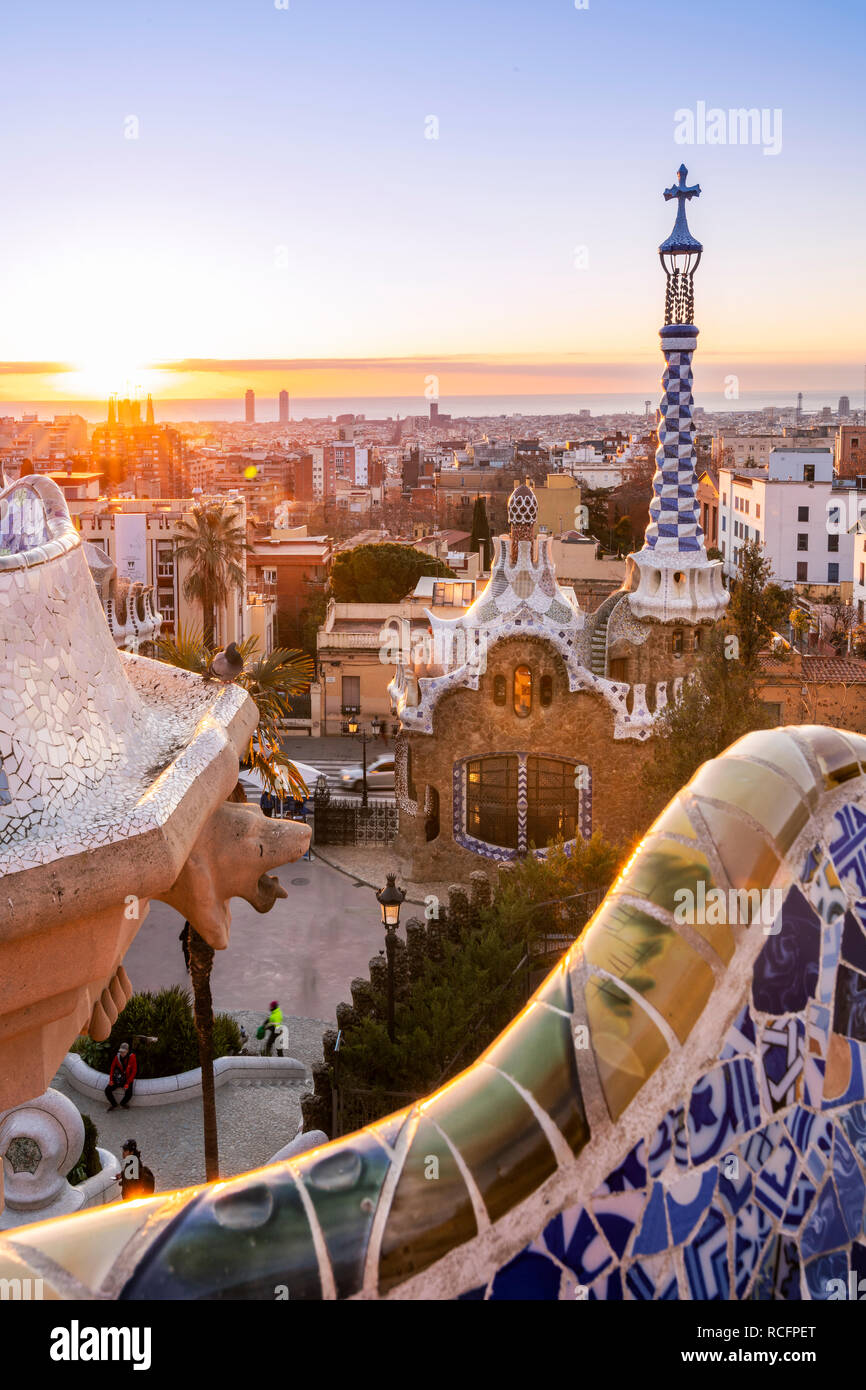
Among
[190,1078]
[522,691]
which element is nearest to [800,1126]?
[190,1078]

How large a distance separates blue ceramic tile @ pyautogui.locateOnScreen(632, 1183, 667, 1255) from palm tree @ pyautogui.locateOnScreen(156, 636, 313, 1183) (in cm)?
858

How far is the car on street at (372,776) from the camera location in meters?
33.5

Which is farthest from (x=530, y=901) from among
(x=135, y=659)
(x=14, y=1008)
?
(x=14, y=1008)

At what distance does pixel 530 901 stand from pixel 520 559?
855 centimetres

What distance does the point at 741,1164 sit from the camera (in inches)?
111

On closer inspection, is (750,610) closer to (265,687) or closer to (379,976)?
(265,687)

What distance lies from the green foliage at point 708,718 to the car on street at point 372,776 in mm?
13026

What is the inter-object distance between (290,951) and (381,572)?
116 feet

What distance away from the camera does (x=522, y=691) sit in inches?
936

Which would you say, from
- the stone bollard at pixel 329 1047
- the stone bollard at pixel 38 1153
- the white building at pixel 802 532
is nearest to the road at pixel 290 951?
the stone bollard at pixel 329 1047

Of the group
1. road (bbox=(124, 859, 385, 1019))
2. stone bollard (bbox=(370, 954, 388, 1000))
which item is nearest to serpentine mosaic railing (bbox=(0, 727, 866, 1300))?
stone bollard (bbox=(370, 954, 388, 1000))

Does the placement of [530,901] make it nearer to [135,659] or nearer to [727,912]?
[135,659]

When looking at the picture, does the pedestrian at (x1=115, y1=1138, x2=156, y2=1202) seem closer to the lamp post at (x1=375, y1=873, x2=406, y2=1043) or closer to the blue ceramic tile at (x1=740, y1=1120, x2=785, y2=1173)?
the lamp post at (x1=375, y1=873, x2=406, y2=1043)

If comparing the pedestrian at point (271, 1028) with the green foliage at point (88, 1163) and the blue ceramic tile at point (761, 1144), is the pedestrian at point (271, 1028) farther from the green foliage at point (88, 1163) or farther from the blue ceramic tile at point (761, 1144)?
the blue ceramic tile at point (761, 1144)
